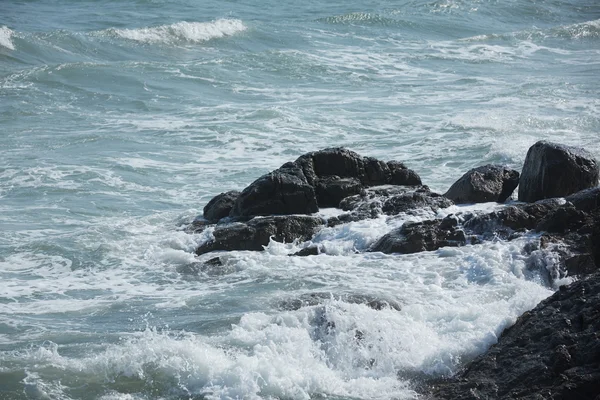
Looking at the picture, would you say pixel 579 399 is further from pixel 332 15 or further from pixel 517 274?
pixel 332 15

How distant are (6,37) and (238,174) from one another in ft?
47.3

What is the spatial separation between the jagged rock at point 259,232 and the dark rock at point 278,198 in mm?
302

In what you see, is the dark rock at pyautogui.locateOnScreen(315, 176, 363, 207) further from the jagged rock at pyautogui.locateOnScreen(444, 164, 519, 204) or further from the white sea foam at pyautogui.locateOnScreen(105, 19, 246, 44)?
the white sea foam at pyautogui.locateOnScreen(105, 19, 246, 44)

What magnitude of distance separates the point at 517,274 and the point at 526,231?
1065 mm

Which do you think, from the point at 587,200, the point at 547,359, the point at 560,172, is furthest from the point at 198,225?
the point at 547,359

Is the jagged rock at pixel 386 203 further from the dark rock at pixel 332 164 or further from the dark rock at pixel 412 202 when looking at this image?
the dark rock at pixel 332 164

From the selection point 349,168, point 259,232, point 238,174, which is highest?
point 349,168

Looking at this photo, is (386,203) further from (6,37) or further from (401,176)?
(6,37)

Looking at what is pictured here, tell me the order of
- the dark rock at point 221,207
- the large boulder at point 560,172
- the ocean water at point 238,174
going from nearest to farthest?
the ocean water at point 238,174
the large boulder at point 560,172
the dark rock at point 221,207

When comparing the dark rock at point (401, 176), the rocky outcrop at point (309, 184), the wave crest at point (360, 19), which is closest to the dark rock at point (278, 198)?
→ the rocky outcrop at point (309, 184)

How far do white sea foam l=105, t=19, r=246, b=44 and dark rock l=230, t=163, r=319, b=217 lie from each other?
19.2 metres

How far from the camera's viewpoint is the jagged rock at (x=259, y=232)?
1125cm

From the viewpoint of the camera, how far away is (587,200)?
10.5 meters

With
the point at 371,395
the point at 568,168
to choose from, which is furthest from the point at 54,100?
the point at 371,395
